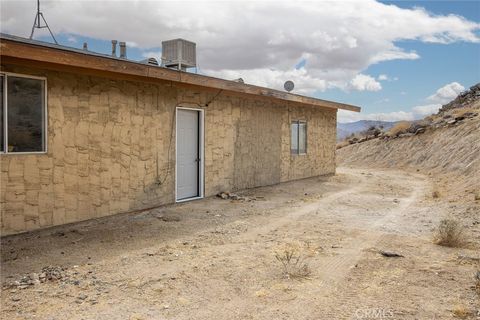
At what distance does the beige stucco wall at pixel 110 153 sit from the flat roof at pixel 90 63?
280 millimetres

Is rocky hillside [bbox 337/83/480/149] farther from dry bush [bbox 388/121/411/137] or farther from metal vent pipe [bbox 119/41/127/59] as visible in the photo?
metal vent pipe [bbox 119/41/127/59]

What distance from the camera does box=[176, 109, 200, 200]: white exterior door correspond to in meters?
10.0

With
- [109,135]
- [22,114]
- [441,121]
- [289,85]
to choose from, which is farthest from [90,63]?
[441,121]

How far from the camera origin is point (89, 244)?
21.2ft

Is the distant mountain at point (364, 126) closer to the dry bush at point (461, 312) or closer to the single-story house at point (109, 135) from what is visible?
the single-story house at point (109, 135)

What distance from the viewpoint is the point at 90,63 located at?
22.5ft

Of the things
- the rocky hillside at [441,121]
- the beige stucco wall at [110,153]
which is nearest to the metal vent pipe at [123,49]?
the beige stucco wall at [110,153]

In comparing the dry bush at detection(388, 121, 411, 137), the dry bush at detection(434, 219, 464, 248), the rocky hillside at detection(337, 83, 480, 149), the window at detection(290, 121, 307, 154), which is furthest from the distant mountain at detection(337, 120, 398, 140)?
the dry bush at detection(434, 219, 464, 248)

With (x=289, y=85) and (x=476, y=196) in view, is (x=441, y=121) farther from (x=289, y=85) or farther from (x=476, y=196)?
(x=476, y=196)

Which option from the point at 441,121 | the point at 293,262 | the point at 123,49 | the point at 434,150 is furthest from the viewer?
the point at 441,121

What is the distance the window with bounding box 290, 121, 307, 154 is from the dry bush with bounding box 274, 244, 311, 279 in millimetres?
8927

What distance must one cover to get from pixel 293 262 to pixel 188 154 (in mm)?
5337

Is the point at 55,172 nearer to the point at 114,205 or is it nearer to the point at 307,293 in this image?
the point at 114,205

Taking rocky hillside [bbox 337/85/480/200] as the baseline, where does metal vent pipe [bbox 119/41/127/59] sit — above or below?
above
